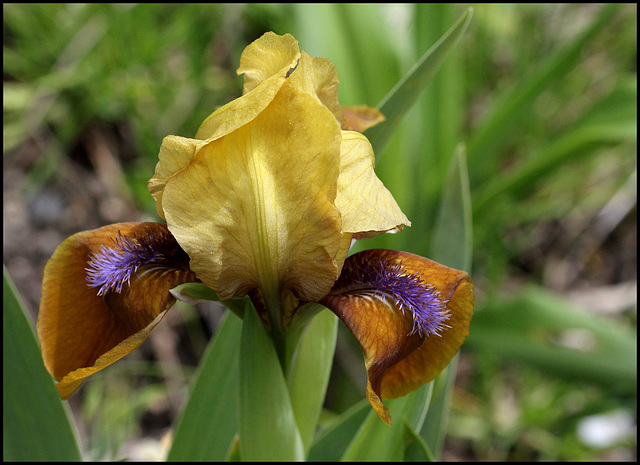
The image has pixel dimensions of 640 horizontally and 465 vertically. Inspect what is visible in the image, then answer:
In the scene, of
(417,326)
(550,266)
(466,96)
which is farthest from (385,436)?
(466,96)

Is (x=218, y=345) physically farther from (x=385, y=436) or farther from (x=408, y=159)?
(x=408, y=159)

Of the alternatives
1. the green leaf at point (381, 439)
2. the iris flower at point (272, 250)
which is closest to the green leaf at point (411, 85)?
the iris flower at point (272, 250)

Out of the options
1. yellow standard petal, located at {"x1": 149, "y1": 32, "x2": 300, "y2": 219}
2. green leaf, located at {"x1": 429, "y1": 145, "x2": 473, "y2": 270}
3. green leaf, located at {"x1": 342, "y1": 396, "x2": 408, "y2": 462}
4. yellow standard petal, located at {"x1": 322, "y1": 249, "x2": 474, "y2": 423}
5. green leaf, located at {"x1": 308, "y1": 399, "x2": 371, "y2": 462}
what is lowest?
green leaf, located at {"x1": 308, "y1": 399, "x2": 371, "y2": 462}

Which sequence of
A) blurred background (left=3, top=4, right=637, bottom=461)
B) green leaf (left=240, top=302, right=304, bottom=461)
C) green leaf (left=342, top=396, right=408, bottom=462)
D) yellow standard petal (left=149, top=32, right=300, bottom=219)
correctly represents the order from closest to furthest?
yellow standard petal (left=149, top=32, right=300, bottom=219)
green leaf (left=240, top=302, right=304, bottom=461)
green leaf (left=342, top=396, right=408, bottom=462)
blurred background (left=3, top=4, right=637, bottom=461)

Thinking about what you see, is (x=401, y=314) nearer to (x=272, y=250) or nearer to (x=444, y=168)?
(x=272, y=250)

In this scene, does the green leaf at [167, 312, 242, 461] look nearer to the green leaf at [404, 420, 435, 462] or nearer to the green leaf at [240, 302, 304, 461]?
the green leaf at [240, 302, 304, 461]

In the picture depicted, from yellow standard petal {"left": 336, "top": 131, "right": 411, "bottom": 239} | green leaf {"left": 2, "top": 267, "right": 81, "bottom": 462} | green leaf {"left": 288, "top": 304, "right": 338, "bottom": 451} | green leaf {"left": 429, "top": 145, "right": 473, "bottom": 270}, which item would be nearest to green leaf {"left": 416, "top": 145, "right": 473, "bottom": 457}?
green leaf {"left": 429, "top": 145, "right": 473, "bottom": 270}

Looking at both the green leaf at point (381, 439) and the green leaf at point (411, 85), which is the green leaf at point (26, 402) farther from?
the green leaf at point (411, 85)
